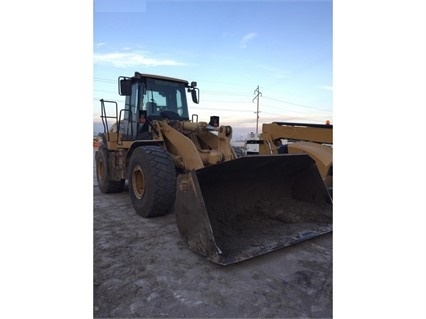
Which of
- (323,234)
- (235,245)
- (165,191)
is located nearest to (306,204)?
(323,234)

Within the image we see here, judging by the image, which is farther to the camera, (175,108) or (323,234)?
(175,108)

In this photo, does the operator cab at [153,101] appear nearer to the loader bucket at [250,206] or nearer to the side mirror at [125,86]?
the side mirror at [125,86]

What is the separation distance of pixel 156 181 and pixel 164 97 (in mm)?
2144

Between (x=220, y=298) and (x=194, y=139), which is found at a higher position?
(x=194, y=139)

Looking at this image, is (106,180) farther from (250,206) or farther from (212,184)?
(250,206)

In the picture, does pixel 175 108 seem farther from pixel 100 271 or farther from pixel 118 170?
pixel 100 271

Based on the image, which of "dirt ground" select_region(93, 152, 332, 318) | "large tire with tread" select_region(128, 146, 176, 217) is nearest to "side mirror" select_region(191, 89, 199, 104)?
"large tire with tread" select_region(128, 146, 176, 217)

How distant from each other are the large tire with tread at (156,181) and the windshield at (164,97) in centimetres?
129

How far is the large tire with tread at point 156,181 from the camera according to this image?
420 centimetres

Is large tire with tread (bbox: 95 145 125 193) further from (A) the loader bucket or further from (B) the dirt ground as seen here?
(A) the loader bucket

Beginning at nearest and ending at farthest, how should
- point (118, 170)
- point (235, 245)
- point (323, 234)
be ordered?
point (235, 245) < point (323, 234) < point (118, 170)

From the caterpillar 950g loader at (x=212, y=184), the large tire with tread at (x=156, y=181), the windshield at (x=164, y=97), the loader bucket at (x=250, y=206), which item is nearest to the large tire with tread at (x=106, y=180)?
the caterpillar 950g loader at (x=212, y=184)
